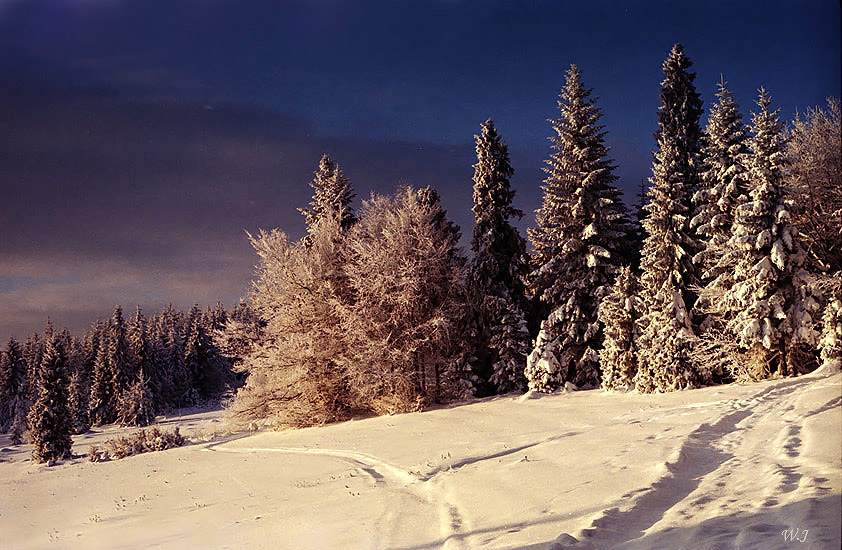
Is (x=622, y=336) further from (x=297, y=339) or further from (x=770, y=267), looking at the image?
(x=297, y=339)

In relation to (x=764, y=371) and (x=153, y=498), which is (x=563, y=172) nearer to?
(x=764, y=371)

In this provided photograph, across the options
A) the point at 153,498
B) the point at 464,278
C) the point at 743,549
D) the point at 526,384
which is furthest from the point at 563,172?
the point at 743,549

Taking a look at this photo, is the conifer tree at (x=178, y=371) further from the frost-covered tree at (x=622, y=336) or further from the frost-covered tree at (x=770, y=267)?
the frost-covered tree at (x=770, y=267)

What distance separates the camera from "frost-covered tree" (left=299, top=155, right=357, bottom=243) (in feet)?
124

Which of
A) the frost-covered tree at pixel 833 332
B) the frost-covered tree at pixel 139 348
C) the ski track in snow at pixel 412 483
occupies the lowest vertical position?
the ski track in snow at pixel 412 483

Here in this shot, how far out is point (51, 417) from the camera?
47531 millimetres

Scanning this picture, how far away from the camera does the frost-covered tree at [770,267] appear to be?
21.2m

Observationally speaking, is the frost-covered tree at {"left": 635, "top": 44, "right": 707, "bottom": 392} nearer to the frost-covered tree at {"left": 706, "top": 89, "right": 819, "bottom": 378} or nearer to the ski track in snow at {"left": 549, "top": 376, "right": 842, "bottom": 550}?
the frost-covered tree at {"left": 706, "top": 89, "right": 819, "bottom": 378}

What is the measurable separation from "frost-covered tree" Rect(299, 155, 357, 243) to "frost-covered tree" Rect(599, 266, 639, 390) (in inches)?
713

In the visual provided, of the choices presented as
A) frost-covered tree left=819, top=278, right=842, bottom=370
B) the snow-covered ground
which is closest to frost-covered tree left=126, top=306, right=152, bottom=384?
the snow-covered ground

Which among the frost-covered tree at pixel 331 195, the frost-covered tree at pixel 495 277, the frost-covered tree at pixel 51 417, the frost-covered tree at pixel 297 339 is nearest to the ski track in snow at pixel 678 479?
the frost-covered tree at pixel 297 339

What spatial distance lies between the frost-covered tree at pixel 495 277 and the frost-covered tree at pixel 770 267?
37.4 ft

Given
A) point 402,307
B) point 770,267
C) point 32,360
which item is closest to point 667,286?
point 770,267

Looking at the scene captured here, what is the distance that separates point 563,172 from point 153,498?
1020 inches
